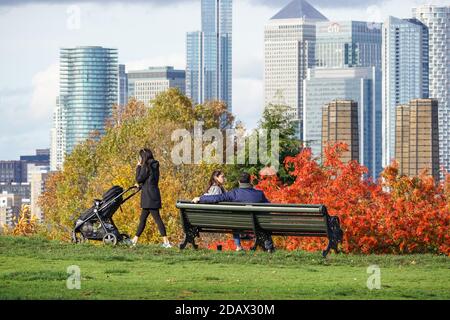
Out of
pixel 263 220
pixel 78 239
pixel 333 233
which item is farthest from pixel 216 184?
pixel 333 233

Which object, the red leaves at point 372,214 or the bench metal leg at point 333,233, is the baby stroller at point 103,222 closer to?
the bench metal leg at point 333,233

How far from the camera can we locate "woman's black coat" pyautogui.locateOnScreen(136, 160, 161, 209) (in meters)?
19.3

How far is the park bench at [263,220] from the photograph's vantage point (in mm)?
17859

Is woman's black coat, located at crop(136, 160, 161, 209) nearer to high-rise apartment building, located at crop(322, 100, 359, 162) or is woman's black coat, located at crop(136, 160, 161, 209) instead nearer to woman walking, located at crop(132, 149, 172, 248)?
woman walking, located at crop(132, 149, 172, 248)

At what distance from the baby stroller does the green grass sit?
598mm

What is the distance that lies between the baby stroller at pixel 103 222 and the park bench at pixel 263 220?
116cm

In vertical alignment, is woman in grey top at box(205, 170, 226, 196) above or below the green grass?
above

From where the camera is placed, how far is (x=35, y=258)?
17.3 metres

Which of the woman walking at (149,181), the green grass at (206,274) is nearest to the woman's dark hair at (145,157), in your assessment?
the woman walking at (149,181)

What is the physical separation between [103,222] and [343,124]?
12925 cm

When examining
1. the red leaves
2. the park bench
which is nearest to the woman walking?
the park bench

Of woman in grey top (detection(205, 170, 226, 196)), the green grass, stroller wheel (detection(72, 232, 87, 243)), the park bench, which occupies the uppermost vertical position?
woman in grey top (detection(205, 170, 226, 196))

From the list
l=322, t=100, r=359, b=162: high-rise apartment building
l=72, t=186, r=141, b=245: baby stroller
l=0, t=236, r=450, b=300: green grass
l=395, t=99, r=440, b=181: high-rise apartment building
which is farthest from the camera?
l=395, t=99, r=440, b=181: high-rise apartment building

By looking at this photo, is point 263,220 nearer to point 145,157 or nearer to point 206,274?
point 145,157
